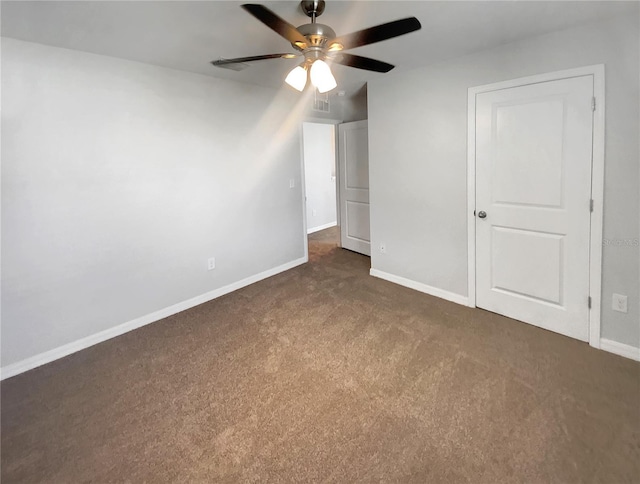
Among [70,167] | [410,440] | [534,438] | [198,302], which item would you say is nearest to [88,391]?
[198,302]

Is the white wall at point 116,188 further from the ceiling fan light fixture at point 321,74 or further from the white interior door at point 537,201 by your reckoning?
the white interior door at point 537,201

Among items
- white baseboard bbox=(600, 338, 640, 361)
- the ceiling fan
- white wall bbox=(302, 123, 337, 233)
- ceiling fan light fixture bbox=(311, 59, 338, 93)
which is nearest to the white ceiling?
the ceiling fan

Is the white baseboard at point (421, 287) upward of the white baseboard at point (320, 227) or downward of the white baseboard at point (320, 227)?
downward

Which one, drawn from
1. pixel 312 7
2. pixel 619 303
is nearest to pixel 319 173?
pixel 312 7

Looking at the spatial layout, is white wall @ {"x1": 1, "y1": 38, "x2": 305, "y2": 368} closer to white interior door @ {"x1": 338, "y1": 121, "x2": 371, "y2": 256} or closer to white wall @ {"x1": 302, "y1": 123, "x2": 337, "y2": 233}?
white interior door @ {"x1": 338, "y1": 121, "x2": 371, "y2": 256}

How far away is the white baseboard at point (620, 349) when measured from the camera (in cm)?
226

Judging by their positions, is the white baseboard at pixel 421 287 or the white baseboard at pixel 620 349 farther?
the white baseboard at pixel 421 287

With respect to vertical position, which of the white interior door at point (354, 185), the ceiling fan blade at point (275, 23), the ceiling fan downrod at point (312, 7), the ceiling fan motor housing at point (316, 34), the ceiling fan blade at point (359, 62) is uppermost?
the ceiling fan downrod at point (312, 7)

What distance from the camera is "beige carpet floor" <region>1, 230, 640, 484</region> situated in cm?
156

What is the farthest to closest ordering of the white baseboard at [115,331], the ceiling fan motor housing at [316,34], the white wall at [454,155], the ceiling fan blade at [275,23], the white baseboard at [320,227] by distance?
the white baseboard at [320,227], the white baseboard at [115,331], the white wall at [454,155], the ceiling fan motor housing at [316,34], the ceiling fan blade at [275,23]

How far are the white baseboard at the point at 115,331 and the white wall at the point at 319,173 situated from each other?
279 cm

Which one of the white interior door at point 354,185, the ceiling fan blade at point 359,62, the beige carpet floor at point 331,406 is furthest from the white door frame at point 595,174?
the white interior door at point 354,185

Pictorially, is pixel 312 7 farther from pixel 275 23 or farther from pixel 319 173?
pixel 319 173

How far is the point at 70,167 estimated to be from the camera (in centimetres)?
252
